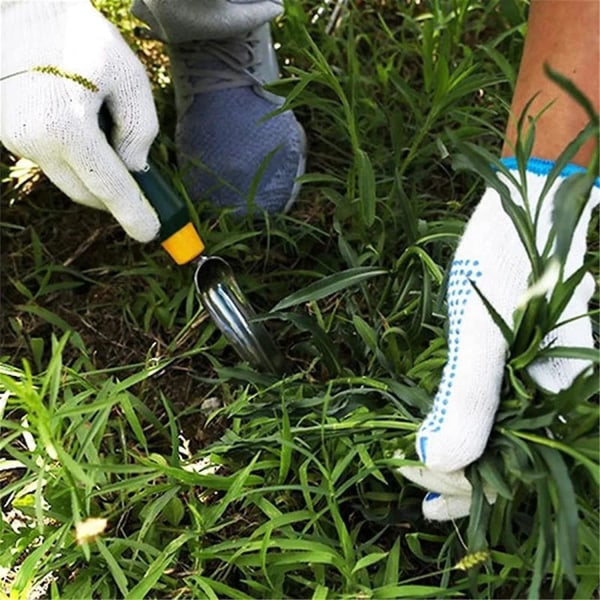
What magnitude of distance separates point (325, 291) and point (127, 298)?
471mm

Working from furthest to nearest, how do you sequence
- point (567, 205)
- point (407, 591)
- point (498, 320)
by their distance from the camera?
point (407, 591) < point (498, 320) < point (567, 205)

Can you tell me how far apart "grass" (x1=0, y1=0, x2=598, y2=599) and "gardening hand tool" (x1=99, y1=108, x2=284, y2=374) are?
42 millimetres

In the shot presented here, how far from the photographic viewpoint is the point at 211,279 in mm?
1500

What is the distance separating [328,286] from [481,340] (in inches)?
10.9

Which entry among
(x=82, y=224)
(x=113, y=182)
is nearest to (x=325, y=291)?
(x=113, y=182)

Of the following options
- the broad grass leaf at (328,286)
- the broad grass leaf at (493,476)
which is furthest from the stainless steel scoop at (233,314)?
the broad grass leaf at (493,476)

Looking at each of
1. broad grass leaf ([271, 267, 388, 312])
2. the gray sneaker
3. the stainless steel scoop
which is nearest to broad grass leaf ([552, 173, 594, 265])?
broad grass leaf ([271, 267, 388, 312])

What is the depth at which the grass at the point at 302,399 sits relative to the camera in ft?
3.54

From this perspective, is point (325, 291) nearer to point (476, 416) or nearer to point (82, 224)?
point (476, 416)

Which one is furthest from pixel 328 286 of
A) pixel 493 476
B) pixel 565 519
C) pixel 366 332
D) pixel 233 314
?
pixel 565 519

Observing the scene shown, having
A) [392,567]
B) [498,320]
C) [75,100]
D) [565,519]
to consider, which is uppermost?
[75,100]

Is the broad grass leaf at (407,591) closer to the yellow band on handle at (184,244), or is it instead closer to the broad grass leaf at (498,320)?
the broad grass leaf at (498,320)

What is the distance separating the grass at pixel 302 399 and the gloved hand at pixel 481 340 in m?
0.03

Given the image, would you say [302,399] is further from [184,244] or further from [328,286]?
[184,244]
